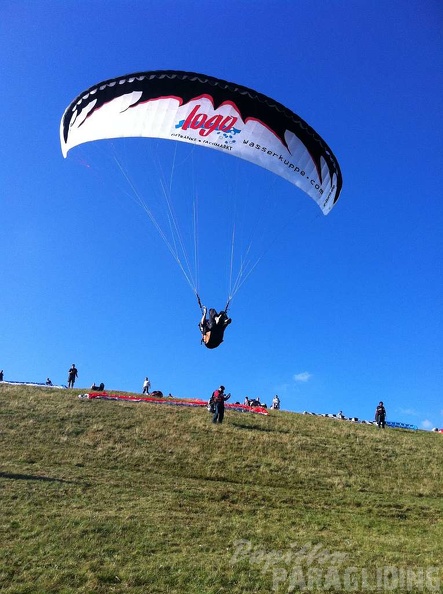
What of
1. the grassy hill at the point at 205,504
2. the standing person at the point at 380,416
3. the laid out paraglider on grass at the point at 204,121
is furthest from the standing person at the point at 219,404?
the standing person at the point at 380,416

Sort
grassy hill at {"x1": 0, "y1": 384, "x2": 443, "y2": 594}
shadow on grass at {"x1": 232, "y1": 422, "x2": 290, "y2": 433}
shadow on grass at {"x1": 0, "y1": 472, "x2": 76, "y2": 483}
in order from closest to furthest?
grassy hill at {"x1": 0, "y1": 384, "x2": 443, "y2": 594} < shadow on grass at {"x1": 0, "y1": 472, "x2": 76, "y2": 483} < shadow on grass at {"x1": 232, "y1": 422, "x2": 290, "y2": 433}

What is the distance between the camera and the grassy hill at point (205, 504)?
9.55 metres

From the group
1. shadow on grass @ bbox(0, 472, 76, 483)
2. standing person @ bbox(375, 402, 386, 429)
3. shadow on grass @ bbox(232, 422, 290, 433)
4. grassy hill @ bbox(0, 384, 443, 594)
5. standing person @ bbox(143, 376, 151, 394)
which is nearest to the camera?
grassy hill @ bbox(0, 384, 443, 594)

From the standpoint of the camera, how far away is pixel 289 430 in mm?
23656

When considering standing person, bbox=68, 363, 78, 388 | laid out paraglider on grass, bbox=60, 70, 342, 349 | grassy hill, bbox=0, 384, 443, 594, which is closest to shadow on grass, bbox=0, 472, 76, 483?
grassy hill, bbox=0, 384, 443, 594

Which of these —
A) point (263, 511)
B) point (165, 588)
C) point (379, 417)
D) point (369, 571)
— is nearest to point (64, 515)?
point (165, 588)

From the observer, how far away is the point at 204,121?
16656 mm

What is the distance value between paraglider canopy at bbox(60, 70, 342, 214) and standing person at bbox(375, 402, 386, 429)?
16.4 m

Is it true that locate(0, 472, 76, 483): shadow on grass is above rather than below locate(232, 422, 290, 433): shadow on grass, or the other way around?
below

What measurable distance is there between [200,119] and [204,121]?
0.50ft

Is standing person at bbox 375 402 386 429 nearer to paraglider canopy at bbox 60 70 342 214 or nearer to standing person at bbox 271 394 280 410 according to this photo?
standing person at bbox 271 394 280 410

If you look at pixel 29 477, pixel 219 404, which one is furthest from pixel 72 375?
pixel 29 477

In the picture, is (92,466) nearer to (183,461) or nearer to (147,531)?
(183,461)

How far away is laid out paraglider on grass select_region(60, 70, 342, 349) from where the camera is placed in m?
16.2
